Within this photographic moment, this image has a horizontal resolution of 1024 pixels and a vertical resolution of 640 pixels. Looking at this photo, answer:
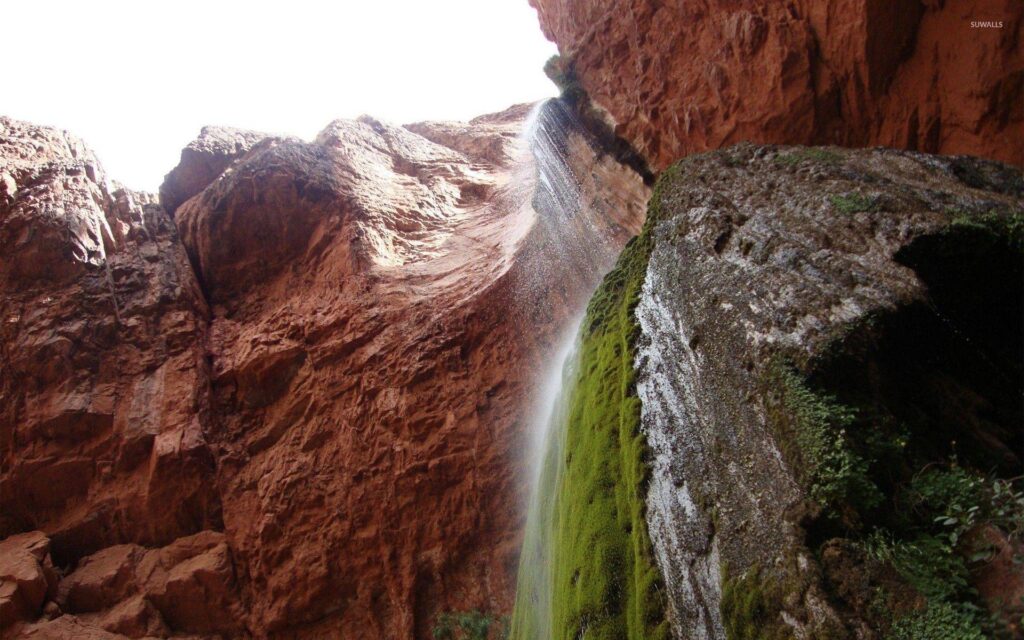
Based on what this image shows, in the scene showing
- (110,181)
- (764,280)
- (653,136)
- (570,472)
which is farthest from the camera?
(110,181)

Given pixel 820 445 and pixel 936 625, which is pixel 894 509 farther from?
pixel 936 625

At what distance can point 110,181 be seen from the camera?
17094mm

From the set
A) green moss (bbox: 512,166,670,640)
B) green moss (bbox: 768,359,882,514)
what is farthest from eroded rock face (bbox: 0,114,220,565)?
green moss (bbox: 768,359,882,514)

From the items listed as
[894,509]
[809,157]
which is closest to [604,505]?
[894,509]

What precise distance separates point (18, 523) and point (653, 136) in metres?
16.0

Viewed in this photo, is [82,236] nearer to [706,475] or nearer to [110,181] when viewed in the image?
[110,181]

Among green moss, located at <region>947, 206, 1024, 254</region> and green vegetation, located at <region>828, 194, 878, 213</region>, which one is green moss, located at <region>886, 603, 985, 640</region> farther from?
green vegetation, located at <region>828, 194, 878, 213</region>

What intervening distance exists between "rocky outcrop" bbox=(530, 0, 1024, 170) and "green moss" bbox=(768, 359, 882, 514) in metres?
6.65

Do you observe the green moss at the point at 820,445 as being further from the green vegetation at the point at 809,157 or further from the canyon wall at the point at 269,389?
the canyon wall at the point at 269,389

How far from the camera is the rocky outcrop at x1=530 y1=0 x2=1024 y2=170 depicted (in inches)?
331

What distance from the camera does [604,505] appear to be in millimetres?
6090

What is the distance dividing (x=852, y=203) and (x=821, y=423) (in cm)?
274

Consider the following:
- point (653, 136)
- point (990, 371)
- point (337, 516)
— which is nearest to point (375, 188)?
point (653, 136)

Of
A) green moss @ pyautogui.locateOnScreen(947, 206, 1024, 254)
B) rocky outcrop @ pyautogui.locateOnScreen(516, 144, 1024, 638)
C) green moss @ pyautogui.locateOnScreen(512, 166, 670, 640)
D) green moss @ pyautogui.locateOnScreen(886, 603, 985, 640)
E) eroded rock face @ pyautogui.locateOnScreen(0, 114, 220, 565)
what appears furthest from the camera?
eroded rock face @ pyautogui.locateOnScreen(0, 114, 220, 565)
